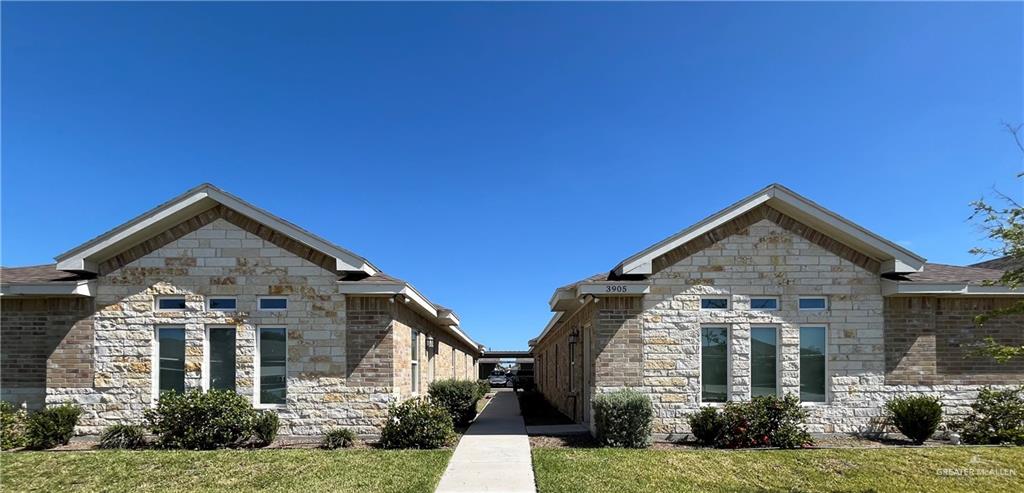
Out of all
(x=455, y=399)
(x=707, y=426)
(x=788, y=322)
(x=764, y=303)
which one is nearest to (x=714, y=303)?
(x=764, y=303)

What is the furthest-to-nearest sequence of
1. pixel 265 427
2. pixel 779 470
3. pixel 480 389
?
pixel 480 389
pixel 265 427
pixel 779 470

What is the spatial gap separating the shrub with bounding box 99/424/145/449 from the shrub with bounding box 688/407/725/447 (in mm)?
10244

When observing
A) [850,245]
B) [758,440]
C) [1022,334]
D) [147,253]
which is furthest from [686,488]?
[147,253]

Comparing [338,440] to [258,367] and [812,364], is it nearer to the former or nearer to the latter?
[258,367]

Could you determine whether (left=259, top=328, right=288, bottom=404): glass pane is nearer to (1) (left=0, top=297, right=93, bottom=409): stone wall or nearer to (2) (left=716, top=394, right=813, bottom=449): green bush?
(1) (left=0, top=297, right=93, bottom=409): stone wall

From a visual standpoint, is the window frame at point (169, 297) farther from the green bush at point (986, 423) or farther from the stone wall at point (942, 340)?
the green bush at point (986, 423)

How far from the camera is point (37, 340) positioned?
39.0 feet

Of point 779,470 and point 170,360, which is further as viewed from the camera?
point 170,360

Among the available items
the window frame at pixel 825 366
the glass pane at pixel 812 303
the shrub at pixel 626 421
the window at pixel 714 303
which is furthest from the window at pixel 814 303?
the shrub at pixel 626 421

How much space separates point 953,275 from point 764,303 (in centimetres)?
452

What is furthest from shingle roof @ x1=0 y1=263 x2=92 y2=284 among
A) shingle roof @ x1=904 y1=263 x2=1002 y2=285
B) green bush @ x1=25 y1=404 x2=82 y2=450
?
shingle roof @ x1=904 y1=263 x2=1002 y2=285

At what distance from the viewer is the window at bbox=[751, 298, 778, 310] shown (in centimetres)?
1223

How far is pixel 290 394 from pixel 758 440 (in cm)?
886

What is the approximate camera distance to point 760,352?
478 inches
